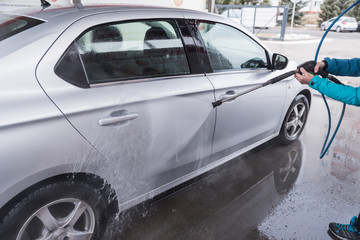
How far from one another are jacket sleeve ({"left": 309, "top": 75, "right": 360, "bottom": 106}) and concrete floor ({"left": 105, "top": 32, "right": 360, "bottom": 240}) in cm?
115

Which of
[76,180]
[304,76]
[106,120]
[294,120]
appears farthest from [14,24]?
[294,120]

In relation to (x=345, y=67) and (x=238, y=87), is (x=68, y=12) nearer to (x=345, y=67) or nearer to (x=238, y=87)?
(x=238, y=87)

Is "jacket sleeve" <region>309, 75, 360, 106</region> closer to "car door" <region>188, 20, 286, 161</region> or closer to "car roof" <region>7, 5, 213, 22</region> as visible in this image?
"car door" <region>188, 20, 286, 161</region>

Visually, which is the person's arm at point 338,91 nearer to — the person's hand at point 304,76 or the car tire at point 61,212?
the person's hand at point 304,76

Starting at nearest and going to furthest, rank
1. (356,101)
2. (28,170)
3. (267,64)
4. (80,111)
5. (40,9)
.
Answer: (28,170) < (80,111) < (356,101) < (40,9) < (267,64)

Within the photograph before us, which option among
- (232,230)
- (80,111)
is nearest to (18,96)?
(80,111)

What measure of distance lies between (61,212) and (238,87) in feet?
5.60

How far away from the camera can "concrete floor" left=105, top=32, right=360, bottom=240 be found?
2.37m

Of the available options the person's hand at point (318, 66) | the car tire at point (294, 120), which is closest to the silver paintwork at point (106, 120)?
the person's hand at point (318, 66)

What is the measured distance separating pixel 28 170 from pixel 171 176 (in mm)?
1126

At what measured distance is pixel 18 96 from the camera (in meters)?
1.50

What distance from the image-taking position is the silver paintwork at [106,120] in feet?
4.90

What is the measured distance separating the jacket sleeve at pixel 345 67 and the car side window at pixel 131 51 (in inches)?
45.7

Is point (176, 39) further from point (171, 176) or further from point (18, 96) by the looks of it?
point (18, 96)
